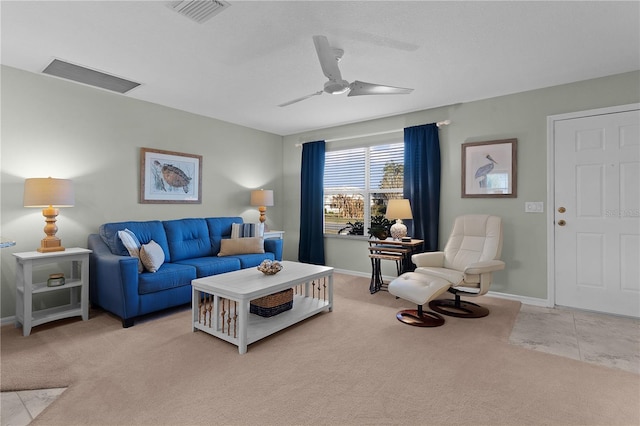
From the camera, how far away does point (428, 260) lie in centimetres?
360

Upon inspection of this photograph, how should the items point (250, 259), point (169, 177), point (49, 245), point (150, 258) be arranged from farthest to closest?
point (169, 177) < point (250, 259) < point (150, 258) < point (49, 245)

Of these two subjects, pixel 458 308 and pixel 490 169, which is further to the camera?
pixel 490 169

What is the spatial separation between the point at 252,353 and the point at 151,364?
2.26 ft

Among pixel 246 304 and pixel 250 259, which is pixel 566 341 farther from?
pixel 250 259

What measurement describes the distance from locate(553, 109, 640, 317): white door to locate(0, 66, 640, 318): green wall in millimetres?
170

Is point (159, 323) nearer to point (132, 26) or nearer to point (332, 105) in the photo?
point (132, 26)

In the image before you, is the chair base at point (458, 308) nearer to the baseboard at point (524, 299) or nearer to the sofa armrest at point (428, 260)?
the sofa armrest at point (428, 260)

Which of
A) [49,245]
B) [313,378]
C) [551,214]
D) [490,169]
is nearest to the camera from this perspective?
[313,378]

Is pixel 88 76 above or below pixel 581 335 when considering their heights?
above

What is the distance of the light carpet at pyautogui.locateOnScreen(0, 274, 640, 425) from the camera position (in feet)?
5.64

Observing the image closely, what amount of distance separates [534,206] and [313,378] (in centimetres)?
315

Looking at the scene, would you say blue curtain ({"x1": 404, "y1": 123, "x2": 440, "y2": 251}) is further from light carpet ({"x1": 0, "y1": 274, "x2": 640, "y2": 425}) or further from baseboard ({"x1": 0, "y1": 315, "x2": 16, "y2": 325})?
baseboard ({"x1": 0, "y1": 315, "x2": 16, "y2": 325})

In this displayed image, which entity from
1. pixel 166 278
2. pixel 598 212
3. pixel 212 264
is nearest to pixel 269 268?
pixel 212 264

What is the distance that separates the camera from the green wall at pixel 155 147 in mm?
3119
